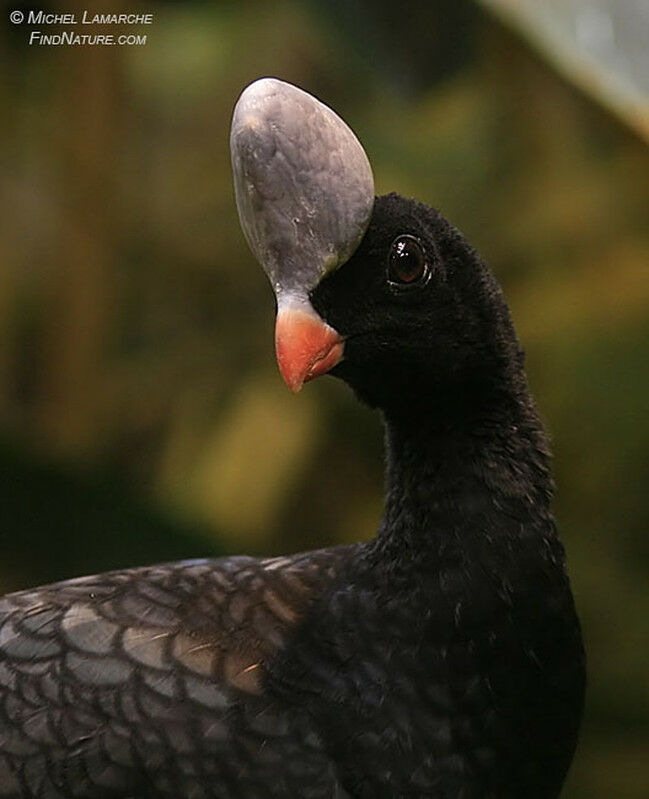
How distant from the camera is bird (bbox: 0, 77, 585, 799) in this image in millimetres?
1196

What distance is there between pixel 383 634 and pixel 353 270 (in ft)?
1.02

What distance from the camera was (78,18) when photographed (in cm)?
231

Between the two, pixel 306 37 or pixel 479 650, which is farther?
pixel 306 37

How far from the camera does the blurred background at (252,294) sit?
1914 mm

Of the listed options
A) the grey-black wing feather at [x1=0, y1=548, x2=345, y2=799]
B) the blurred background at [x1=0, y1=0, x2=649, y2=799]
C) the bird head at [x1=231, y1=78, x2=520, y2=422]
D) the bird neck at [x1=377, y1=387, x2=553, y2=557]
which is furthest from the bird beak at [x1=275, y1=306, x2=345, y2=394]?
the blurred background at [x1=0, y1=0, x2=649, y2=799]

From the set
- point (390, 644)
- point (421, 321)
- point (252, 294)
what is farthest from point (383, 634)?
point (252, 294)

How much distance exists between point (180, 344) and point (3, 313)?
1.13 feet

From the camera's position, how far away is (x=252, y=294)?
2.94 m

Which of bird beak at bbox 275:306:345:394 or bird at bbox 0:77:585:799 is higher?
bird beak at bbox 275:306:345:394

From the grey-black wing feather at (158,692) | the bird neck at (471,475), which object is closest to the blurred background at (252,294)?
the grey-black wing feather at (158,692)

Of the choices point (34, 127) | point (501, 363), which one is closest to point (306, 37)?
point (34, 127)

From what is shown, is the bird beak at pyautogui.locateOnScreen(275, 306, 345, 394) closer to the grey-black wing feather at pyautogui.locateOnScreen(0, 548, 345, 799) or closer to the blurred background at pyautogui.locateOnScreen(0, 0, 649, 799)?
the grey-black wing feather at pyautogui.locateOnScreen(0, 548, 345, 799)

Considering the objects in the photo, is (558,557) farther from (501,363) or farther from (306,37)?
(306,37)

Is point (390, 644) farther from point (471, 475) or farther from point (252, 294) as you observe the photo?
point (252, 294)
